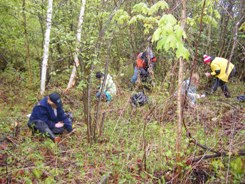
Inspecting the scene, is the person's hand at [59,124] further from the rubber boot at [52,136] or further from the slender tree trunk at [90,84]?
the slender tree trunk at [90,84]

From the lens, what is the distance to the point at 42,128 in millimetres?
4898

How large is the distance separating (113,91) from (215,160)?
10.5 feet

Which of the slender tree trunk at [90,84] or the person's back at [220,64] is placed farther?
the person's back at [220,64]

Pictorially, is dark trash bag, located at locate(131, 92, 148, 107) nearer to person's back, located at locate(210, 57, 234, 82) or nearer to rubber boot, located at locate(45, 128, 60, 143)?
rubber boot, located at locate(45, 128, 60, 143)

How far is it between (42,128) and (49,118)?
40 cm

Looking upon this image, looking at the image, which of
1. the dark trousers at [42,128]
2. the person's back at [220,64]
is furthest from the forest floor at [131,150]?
the person's back at [220,64]

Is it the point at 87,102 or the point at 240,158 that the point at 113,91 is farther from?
the point at 240,158

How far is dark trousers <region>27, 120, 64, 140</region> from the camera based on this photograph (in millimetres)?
4831

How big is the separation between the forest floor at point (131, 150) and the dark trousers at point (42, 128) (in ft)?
0.42

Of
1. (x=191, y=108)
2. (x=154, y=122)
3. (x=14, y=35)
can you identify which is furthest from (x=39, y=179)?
(x=14, y=35)

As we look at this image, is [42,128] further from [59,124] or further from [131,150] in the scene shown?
[131,150]

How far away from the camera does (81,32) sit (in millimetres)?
4367

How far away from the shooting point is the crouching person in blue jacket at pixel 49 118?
494 centimetres

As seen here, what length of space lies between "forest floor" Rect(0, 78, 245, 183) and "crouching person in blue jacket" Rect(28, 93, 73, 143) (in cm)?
17
